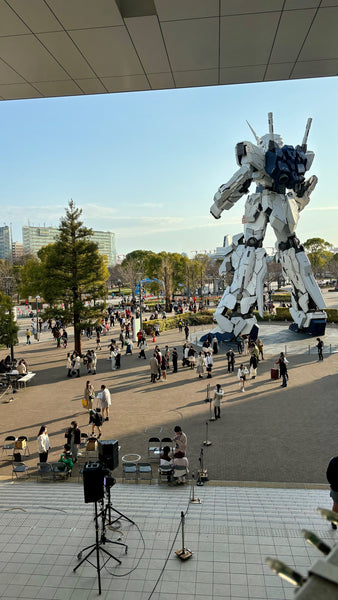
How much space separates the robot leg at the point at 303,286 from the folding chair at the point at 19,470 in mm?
19159

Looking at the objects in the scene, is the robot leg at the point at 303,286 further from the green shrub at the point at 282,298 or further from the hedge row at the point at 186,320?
the green shrub at the point at 282,298

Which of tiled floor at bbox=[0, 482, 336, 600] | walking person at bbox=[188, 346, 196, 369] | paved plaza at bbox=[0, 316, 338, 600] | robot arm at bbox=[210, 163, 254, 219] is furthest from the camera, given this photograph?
robot arm at bbox=[210, 163, 254, 219]

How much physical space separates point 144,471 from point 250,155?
57.9 feet

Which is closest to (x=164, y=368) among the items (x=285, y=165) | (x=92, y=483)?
(x=285, y=165)

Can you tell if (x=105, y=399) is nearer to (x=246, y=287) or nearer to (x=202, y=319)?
(x=246, y=287)

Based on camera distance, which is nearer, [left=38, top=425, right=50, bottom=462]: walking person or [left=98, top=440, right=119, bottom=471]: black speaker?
[left=98, top=440, right=119, bottom=471]: black speaker

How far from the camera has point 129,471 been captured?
32.0 ft

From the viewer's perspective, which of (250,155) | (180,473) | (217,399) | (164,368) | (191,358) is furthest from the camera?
(250,155)

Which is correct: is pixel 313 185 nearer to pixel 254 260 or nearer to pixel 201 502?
pixel 254 260

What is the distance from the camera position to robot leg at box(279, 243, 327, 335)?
25.1m

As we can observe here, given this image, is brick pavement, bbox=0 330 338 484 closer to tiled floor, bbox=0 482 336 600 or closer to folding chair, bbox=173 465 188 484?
A: folding chair, bbox=173 465 188 484

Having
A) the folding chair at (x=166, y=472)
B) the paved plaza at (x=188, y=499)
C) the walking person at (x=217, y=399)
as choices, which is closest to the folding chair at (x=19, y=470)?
the paved plaza at (x=188, y=499)

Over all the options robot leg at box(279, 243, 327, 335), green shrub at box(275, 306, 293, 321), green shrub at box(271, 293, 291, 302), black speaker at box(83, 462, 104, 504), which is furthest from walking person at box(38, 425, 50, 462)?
green shrub at box(271, 293, 291, 302)

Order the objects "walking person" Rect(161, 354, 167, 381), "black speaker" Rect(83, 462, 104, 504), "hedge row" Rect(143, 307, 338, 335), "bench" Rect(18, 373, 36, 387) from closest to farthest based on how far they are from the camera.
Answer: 1. "black speaker" Rect(83, 462, 104, 504)
2. "bench" Rect(18, 373, 36, 387)
3. "walking person" Rect(161, 354, 167, 381)
4. "hedge row" Rect(143, 307, 338, 335)
